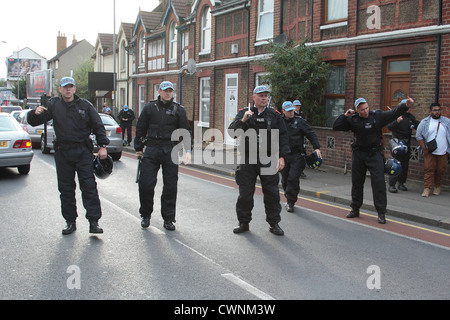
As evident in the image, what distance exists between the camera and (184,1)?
27.3 m

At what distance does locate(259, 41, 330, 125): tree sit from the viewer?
13820 millimetres

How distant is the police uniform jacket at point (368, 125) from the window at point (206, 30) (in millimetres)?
15286

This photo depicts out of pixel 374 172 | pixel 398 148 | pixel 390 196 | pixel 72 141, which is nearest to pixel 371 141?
pixel 374 172

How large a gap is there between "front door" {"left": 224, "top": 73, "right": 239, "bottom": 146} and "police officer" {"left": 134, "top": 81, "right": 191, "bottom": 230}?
42.6 ft

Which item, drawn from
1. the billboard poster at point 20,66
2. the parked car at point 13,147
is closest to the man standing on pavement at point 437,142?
the parked car at point 13,147

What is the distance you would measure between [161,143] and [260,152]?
1389 millimetres

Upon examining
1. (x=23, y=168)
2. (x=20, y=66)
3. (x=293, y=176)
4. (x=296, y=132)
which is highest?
(x=20, y=66)

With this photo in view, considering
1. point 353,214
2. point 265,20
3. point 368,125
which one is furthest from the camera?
point 265,20

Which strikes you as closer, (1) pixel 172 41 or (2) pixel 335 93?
(2) pixel 335 93

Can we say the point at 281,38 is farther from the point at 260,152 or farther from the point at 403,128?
the point at 260,152

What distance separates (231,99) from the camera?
802 inches

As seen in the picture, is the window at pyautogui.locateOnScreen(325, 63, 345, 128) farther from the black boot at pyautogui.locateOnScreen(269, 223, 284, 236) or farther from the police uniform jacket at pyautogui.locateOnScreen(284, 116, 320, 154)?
the black boot at pyautogui.locateOnScreen(269, 223, 284, 236)

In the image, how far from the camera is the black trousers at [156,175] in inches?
271

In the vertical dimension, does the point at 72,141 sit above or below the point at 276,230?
above
